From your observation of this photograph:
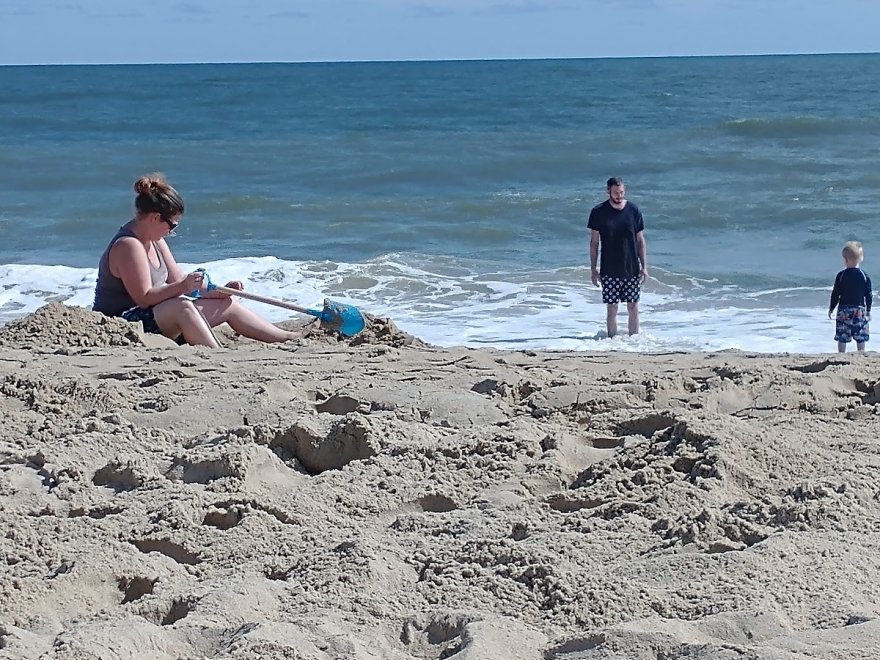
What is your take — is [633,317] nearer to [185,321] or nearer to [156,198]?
[185,321]

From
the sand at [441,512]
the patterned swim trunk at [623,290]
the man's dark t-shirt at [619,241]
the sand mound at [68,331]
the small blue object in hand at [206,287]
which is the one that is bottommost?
the sand at [441,512]

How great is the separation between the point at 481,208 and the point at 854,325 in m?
8.65

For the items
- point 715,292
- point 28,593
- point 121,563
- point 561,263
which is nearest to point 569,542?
point 121,563

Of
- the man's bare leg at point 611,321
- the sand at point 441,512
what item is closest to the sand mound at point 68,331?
the sand at point 441,512

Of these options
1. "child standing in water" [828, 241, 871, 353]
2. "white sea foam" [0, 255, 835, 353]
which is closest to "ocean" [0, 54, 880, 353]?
"white sea foam" [0, 255, 835, 353]

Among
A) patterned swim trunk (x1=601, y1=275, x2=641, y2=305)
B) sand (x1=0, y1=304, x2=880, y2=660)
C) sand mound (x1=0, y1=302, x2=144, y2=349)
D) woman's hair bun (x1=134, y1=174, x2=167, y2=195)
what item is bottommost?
sand (x1=0, y1=304, x2=880, y2=660)

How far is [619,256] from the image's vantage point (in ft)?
26.6

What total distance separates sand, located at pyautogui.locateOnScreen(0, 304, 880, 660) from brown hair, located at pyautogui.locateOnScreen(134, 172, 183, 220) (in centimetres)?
102

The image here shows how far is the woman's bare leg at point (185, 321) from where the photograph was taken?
5168mm

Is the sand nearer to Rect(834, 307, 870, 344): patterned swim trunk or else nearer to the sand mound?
the sand mound

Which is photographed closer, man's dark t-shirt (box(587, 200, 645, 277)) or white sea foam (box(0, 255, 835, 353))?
white sea foam (box(0, 255, 835, 353))

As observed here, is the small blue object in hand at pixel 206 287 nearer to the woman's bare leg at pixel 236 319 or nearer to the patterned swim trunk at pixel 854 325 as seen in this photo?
the woman's bare leg at pixel 236 319

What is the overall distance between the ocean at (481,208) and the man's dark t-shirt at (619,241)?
0.49 m

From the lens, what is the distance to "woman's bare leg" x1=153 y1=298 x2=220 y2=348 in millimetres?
5168
